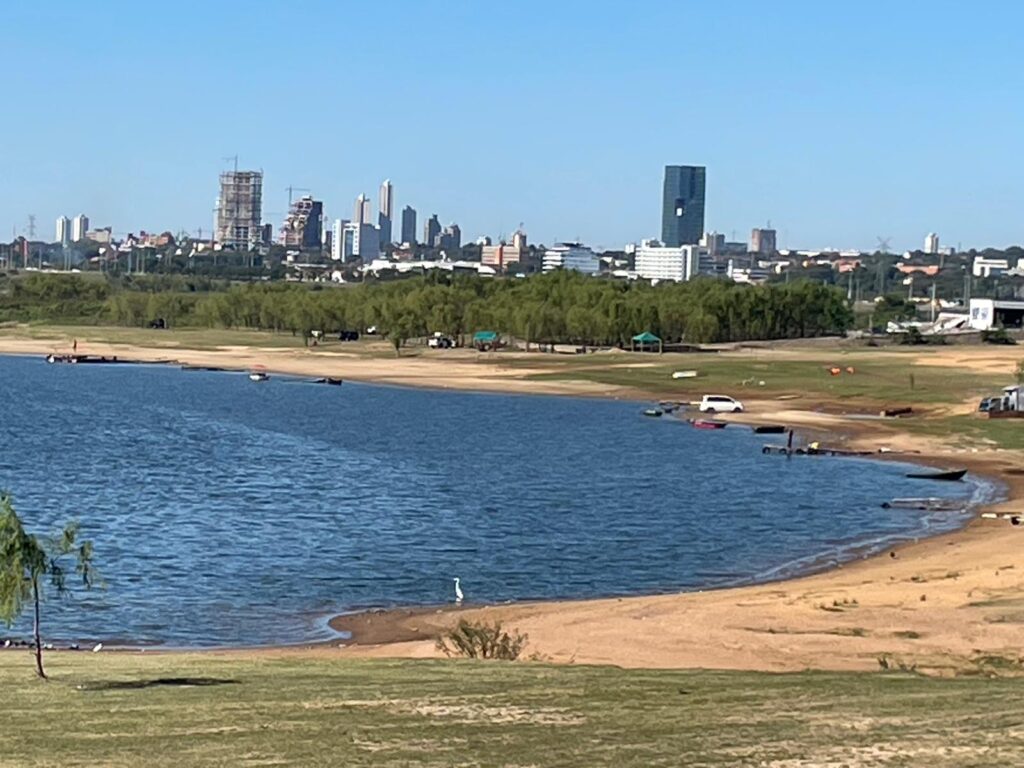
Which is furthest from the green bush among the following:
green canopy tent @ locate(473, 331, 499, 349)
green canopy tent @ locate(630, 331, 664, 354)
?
green canopy tent @ locate(473, 331, 499, 349)

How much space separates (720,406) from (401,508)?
41.0 m

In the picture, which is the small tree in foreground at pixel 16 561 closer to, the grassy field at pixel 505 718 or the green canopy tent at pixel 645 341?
→ the grassy field at pixel 505 718

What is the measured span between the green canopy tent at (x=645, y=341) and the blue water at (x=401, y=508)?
1819 inches

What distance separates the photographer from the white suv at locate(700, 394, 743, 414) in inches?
3740

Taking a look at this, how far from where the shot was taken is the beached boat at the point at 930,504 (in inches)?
2195

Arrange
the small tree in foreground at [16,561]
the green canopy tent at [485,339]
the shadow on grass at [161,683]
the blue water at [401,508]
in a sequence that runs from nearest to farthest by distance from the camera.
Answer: the small tree in foreground at [16,561] < the shadow on grass at [161,683] < the blue water at [401,508] < the green canopy tent at [485,339]

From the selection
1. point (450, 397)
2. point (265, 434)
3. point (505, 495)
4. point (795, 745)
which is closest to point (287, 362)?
point (450, 397)

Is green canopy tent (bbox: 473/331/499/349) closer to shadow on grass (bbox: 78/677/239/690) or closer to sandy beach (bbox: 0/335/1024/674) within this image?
sandy beach (bbox: 0/335/1024/674)

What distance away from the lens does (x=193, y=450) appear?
259 ft

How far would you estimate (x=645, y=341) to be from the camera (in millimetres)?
149750

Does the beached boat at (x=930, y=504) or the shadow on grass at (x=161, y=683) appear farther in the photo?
the beached boat at (x=930, y=504)

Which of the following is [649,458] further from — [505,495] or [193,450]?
[193,450]

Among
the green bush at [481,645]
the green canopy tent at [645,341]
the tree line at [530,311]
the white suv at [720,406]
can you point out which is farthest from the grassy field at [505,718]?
the tree line at [530,311]

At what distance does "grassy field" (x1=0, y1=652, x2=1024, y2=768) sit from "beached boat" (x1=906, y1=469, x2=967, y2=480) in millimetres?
43101
